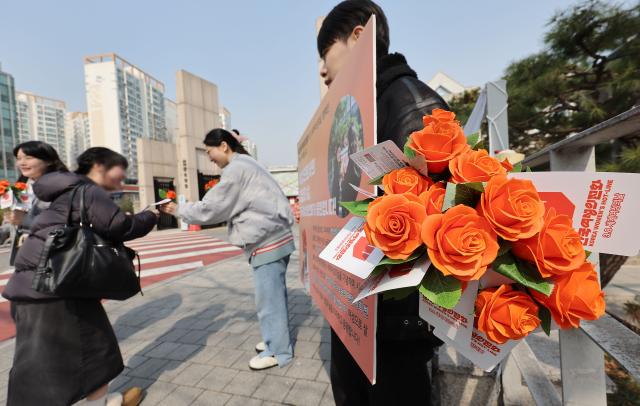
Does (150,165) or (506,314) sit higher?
(150,165)

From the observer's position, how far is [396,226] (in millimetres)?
552

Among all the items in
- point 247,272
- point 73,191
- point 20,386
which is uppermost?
point 73,191

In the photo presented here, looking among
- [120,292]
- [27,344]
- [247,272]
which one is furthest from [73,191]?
[247,272]

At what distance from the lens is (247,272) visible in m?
5.68

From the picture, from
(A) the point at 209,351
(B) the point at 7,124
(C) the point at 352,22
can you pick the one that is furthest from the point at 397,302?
(B) the point at 7,124

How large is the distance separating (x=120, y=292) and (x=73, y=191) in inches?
23.3

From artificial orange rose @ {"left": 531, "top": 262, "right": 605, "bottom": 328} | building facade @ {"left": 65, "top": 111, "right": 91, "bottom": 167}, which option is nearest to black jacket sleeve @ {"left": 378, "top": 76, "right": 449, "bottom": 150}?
artificial orange rose @ {"left": 531, "top": 262, "right": 605, "bottom": 328}

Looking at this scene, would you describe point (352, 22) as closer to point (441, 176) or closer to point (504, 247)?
point (441, 176)

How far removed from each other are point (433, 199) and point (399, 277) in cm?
16

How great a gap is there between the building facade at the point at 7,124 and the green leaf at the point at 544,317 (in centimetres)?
5250

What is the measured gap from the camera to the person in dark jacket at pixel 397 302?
888 millimetres

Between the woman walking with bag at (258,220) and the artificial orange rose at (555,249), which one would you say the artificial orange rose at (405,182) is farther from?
the woman walking with bag at (258,220)

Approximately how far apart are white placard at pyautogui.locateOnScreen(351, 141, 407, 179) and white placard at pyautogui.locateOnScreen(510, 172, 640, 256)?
0.74 feet

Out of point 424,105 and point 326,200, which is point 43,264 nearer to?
point 326,200
